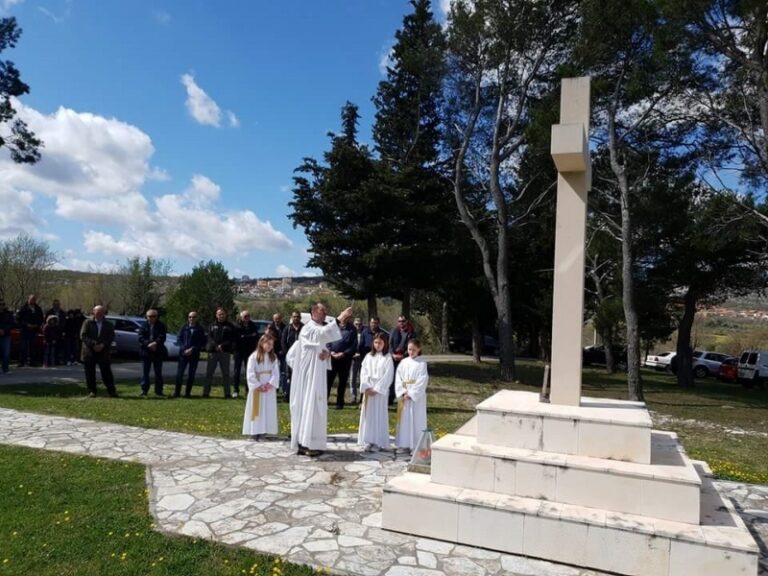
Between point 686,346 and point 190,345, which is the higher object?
point 686,346

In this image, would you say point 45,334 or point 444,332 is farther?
point 444,332

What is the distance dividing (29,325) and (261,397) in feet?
36.4

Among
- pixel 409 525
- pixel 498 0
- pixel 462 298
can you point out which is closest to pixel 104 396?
pixel 409 525

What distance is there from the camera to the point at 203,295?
2772cm

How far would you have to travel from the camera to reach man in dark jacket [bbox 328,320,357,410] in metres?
11.5

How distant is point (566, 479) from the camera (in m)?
4.85

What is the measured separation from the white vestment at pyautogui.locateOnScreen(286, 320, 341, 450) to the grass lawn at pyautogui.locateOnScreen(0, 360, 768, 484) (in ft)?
5.40

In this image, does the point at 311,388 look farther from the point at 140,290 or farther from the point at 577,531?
the point at 140,290

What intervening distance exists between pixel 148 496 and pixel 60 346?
13.9 metres

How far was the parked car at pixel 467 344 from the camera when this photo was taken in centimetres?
4112

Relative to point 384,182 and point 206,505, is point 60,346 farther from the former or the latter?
point 206,505

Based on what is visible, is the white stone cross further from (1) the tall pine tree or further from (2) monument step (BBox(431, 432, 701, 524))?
(1) the tall pine tree

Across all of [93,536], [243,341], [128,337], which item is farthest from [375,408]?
[128,337]

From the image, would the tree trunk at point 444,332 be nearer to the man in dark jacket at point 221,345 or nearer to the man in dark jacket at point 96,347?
the man in dark jacket at point 221,345
